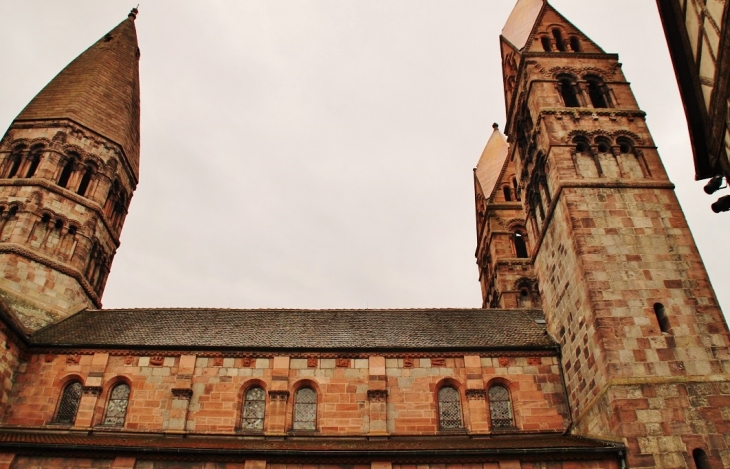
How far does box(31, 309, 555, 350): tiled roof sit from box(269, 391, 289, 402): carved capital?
5.51ft

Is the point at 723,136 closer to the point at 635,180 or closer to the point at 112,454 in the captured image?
the point at 635,180

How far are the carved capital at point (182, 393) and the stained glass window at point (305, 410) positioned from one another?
356 cm

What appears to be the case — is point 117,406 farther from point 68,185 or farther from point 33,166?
point 33,166

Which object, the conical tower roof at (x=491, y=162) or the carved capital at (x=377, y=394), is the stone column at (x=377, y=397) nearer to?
the carved capital at (x=377, y=394)

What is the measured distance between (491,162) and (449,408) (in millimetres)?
24535

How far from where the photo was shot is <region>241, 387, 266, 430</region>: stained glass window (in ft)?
64.6

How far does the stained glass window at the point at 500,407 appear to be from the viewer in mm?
19594

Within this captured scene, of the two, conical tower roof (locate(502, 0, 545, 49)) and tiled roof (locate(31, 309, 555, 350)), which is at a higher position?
conical tower roof (locate(502, 0, 545, 49))

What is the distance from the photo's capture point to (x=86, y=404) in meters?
19.7

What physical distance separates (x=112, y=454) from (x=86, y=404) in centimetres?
349

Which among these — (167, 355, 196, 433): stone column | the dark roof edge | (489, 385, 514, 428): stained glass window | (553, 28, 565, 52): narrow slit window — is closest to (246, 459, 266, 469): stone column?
(167, 355, 196, 433): stone column

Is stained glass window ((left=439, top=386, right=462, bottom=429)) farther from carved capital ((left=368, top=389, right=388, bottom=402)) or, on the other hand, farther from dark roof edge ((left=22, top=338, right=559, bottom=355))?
carved capital ((left=368, top=389, right=388, bottom=402))

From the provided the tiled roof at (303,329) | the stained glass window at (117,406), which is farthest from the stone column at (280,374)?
the stained glass window at (117,406)

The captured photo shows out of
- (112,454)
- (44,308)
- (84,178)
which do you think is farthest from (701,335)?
(84,178)
